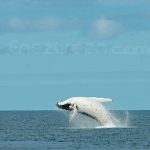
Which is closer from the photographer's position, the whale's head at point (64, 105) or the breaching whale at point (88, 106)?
the whale's head at point (64, 105)

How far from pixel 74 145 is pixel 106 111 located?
13105 mm

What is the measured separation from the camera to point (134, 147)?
305 feet

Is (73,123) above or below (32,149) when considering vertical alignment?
above

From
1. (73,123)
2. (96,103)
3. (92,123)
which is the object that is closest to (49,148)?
(96,103)

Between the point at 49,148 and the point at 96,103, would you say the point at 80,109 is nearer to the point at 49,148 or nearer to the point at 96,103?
the point at 96,103

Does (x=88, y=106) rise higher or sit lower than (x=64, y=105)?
higher

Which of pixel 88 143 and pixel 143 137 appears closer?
pixel 88 143

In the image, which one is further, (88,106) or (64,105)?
(88,106)

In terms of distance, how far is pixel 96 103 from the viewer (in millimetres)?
105188

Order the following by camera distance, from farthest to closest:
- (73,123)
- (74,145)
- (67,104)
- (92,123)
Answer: (73,123)
(92,123)
(67,104)
(74,145)

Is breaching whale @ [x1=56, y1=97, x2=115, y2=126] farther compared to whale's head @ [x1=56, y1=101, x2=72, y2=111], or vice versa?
breaching whale @ [x1=56, y1=97, x2=115, y2=126]

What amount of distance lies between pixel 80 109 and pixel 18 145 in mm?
12522

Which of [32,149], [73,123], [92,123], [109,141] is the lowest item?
[32,149]

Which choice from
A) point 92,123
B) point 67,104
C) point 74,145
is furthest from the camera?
point 92,123
